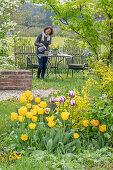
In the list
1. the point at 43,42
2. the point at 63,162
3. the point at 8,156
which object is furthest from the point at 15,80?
the point at 63,162

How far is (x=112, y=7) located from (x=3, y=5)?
7.12 ft

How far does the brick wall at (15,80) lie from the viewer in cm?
657

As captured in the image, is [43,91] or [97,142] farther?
A: [43,91]

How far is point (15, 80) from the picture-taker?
6586mm

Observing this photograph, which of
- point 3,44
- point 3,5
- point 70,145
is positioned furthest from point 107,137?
point 3,5

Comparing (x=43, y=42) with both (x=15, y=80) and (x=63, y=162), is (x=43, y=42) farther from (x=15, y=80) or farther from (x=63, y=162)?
(x=63, y=162)

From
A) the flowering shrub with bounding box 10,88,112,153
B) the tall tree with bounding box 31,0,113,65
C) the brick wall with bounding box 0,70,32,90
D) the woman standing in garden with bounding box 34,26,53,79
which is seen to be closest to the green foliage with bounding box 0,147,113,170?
the flowering shrub with bounding box 10,88,112,153

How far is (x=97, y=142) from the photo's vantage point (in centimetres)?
292

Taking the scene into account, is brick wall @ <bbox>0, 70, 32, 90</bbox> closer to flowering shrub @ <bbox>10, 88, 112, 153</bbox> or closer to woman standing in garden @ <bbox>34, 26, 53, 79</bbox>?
woman standing in garden @ <bbox>34, 26, 53, 79</bbox>

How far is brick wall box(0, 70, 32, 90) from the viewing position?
6570 mm

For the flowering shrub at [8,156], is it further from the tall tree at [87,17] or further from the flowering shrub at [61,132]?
the tall tree at [87,17]

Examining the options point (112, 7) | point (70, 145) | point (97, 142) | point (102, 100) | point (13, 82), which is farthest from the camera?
point (13, 82)

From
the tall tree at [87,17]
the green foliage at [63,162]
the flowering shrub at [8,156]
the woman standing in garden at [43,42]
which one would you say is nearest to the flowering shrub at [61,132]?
the flowering shrub at [8,156]

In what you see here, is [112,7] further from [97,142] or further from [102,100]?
[97,142]
